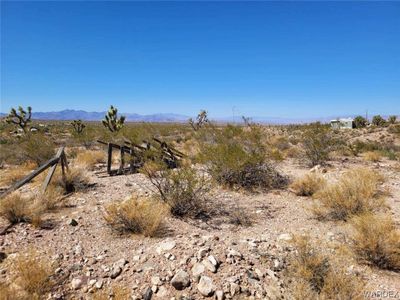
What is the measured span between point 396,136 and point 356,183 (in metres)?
21.8

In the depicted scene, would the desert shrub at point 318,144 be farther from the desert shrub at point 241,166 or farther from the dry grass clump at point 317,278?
the dry grass clump at point 317,278

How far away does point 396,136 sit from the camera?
2478 cm

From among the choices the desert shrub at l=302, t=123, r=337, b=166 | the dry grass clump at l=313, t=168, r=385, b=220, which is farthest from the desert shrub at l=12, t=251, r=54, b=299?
the desert shrub at l=302, t=123, r=337, b=166

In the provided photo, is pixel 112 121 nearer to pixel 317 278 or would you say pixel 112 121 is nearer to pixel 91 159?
pixel 91 159

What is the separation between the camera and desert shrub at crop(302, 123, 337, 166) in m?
13.4

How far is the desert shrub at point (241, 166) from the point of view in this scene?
8.94 m

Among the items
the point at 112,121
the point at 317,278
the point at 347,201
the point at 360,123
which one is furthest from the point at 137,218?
the point at 360,123

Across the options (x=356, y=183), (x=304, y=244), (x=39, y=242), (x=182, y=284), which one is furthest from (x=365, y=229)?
(x=39, y=242)

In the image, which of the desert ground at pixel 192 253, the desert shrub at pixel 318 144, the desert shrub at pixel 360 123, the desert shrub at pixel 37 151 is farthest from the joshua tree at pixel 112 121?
the desert shrub at pixel 360 123

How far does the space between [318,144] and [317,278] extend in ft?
34.4

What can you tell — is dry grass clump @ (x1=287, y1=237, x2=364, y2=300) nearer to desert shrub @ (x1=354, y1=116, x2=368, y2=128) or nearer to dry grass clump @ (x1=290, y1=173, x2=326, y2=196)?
dry grass clump @ (x1=290, y1=173, x2=326, y2=196)

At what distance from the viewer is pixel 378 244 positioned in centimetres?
466

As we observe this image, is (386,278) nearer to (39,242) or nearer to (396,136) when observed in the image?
(39,242)

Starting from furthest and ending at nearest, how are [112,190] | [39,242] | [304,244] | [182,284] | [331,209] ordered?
[112,190] → [331,209] → [39,242] → [304,244] → [182,284]
